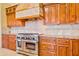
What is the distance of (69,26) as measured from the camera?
1573 mm

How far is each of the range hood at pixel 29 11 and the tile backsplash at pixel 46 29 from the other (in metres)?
Result: 0.08

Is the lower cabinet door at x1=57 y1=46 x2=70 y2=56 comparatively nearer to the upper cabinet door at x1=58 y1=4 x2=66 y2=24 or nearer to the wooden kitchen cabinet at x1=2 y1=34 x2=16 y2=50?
the upper cabinet door at x1=58 y1=4 x2=66 y2=24

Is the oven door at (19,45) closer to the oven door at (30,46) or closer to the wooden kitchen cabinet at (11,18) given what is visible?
the oven door at (30,46)

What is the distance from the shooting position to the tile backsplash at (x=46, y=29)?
5.22 ft

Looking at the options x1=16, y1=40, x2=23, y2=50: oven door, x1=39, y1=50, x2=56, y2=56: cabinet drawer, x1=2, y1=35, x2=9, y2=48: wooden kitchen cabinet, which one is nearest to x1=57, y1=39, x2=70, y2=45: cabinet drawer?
x1=39, y1=50, x2=56, y2=56: cabinet drawer

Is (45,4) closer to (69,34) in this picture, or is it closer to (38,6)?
(38,6)

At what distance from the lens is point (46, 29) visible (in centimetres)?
165

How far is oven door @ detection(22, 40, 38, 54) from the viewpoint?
66.0 inches

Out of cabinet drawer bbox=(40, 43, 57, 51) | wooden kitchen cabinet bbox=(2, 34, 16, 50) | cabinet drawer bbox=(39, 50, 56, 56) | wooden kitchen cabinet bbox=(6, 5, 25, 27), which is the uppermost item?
wooden kitchen cabinet bbox=(6, 5, 25, 27)

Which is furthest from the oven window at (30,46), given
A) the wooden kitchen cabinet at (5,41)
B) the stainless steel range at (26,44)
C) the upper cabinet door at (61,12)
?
the upper cabinet door at (61,12)

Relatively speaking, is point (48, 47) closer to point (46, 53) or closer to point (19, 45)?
point (46, 53)

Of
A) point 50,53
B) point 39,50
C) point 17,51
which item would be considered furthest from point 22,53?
point 50,53

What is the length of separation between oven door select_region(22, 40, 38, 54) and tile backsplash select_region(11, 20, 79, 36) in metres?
0.13

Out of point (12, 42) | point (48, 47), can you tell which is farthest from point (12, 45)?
point (48, 47)
